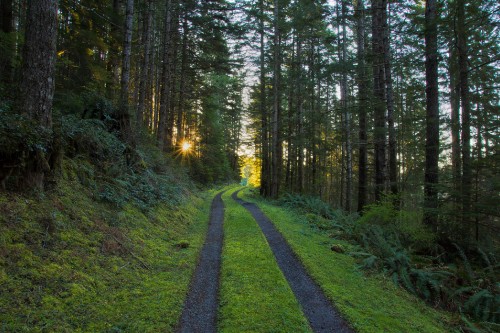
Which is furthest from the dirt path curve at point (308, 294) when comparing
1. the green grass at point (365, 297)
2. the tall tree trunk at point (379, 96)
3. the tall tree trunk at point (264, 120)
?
the tall tree trunk at point (264, 120)

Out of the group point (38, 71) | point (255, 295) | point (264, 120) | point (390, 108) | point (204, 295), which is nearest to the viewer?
point (255, 295)

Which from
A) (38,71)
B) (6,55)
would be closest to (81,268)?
(38,71)

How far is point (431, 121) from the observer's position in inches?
364

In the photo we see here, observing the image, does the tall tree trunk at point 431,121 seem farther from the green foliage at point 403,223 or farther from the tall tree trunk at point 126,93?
the tall tree trunk at point 126,93

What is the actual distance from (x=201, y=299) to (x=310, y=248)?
4150 mm

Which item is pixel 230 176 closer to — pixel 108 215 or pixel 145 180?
pixel 145 180

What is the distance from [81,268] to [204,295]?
2.28 m

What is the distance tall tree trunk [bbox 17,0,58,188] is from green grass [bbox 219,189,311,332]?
15.1 ft

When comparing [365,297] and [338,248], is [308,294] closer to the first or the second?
[365,297]

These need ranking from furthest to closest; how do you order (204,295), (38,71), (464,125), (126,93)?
(126,93) < (464,125) < (38,71) < (204,295)

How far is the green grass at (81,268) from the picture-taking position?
3.63 meters

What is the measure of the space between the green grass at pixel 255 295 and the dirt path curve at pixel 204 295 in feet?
0.54

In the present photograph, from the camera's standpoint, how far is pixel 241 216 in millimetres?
12828

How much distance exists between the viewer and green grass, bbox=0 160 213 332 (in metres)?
3.63
